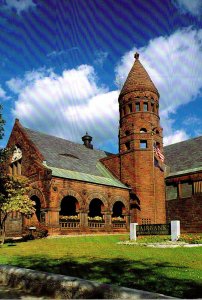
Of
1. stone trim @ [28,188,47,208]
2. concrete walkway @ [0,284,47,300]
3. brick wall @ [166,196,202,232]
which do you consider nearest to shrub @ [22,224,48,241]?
stone trim @ [28,188,47,208]

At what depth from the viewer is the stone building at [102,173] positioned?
3002 centimetres

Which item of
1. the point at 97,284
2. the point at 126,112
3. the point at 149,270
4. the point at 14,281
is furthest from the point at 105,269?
the point at 126,112

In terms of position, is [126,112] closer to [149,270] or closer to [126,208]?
[126,208]

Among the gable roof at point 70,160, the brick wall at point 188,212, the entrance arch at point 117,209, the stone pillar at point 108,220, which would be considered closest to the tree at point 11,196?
the gable roof at point 70,160

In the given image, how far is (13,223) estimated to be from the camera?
110 feet

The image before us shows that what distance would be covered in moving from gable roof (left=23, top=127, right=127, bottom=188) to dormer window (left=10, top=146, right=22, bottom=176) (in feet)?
6.46

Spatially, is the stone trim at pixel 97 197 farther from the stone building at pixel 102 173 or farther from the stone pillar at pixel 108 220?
the stone pillar at pixel 108 220

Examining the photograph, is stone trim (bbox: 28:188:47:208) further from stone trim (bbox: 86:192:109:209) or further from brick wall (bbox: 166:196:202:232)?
brick wall (bbox: 166:196:202:232)

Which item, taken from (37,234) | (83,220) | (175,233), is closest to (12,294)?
(175,233)

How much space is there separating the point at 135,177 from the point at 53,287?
30478mm

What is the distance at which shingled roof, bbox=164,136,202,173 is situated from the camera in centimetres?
3621

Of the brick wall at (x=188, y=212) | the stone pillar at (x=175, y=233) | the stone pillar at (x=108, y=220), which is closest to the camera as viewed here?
the stone pillar at (x=175, y=233)

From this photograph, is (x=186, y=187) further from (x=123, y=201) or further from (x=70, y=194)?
(x=70, y=194)

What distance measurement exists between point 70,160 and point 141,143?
8467 mm
